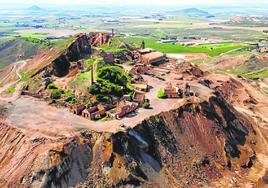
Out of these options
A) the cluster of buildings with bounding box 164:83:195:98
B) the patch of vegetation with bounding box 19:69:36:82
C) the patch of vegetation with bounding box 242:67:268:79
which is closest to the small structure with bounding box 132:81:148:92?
the cluster of buildings with bounding box 164:83:195:98

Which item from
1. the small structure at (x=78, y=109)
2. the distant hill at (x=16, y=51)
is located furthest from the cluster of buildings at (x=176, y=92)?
the distant hill at (x=16, y=51)

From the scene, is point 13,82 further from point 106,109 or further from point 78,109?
point 106,109

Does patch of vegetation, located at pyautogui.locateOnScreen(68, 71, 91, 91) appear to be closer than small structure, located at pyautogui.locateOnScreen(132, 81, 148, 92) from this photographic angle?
Yes

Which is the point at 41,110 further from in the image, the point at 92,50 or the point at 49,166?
the point at 92,50

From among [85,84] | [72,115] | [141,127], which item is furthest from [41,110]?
[141,127]

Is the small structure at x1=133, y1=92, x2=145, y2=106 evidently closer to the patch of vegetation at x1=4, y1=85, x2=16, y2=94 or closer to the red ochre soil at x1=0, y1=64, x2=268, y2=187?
the red ochre soil at x1=0, y1=64, x2=268, y2=187

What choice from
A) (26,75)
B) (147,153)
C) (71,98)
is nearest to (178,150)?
(147,153)
